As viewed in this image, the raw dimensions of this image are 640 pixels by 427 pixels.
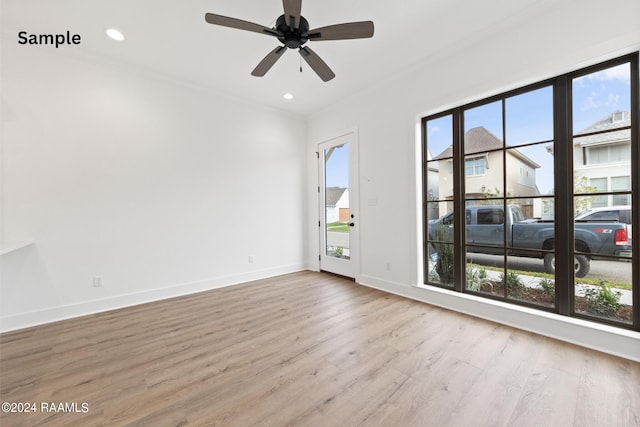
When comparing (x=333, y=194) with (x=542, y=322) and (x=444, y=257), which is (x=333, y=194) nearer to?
(x=444, y=257)

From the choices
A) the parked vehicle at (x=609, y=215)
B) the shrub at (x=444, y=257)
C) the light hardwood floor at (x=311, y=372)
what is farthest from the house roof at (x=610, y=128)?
the light hardwood floor at (x=311, y=372)

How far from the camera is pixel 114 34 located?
2652mm

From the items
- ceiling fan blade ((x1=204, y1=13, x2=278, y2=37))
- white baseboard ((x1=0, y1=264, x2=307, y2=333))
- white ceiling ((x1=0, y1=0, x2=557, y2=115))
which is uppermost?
white ceiling ((x1=0, y1=0, x2=557, y2=115))

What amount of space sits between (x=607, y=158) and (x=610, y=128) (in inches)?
9.9

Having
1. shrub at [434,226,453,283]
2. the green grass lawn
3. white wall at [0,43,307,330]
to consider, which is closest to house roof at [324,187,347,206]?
white wall at [0,43,307,330]

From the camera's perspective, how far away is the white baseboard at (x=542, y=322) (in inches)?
78.5

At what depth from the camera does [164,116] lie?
352 cm

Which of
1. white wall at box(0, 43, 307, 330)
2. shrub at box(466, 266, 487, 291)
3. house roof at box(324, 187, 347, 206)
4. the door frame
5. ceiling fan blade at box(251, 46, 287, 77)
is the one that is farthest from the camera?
house roof at box(324, 187, 347, 206)

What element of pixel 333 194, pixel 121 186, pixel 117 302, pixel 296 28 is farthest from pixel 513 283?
pixel 121 186

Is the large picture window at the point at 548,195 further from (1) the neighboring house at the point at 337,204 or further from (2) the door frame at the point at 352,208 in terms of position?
(1) the neighboring house at the point at 337,204

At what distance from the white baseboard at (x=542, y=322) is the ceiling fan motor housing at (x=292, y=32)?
3.05 m

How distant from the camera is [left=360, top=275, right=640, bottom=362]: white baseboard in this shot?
199 cm

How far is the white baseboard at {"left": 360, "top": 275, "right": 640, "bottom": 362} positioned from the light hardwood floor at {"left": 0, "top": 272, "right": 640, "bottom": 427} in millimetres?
98

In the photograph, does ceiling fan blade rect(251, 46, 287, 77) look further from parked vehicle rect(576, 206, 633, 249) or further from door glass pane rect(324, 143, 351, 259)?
parked vehicle rect(576, 206, 633, 249)
